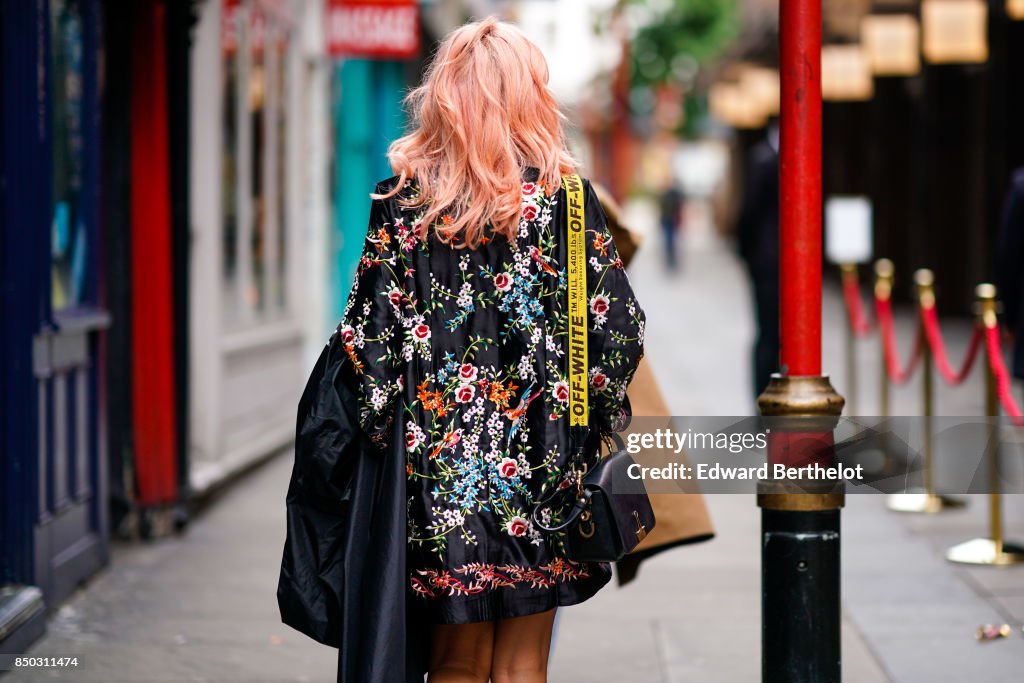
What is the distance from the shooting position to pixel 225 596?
594 centimetres

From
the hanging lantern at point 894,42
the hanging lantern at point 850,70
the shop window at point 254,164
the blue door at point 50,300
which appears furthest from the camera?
the hanging lantern at point 850,70

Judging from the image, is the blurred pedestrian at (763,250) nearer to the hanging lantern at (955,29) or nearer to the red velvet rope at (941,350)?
the red velvet rope at (941,350)

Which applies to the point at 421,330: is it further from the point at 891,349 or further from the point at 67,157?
the point at 891,349

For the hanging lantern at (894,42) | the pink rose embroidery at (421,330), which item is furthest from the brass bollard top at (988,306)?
the hanging lantern at (894,42)

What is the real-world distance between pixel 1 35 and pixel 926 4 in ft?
39.3

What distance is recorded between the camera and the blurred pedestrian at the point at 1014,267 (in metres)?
6.09

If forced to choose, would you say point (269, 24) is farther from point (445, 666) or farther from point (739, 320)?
point (739, 320)

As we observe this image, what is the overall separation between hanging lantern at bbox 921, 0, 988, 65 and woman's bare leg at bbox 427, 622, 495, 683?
12.8 m

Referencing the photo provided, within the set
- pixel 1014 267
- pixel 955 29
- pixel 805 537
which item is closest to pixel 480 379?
pixel 805 537

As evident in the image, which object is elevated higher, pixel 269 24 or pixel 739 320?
pixel 269 24

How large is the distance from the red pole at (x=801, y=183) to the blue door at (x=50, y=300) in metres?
2.81

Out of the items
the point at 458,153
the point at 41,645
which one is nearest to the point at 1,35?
the point at 41,645

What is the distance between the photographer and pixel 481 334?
3.08 meters

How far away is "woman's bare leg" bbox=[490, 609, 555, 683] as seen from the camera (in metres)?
3.22
